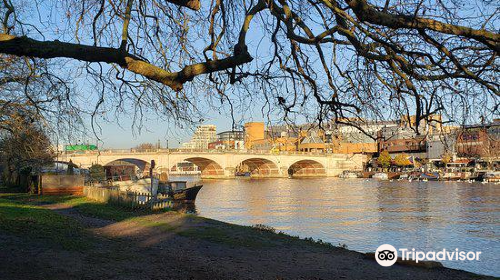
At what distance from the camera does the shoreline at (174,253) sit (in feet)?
30.0

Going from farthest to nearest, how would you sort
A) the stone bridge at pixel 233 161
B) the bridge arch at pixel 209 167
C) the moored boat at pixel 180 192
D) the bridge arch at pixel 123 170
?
the bridge arch at pixel 209 167 → the stone bridge at pixel 233 161 → the bridge arch at pixel 123 170 → the moored boat at pixel 180 192

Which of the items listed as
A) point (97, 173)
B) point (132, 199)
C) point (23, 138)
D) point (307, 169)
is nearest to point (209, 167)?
→ point (307, 169)

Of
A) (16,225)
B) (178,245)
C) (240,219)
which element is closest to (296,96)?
(178,245)

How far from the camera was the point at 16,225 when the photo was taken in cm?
1351

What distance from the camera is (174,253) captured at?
11203 mm

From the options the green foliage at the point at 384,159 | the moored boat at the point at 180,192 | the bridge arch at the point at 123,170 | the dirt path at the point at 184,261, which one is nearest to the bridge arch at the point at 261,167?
the bridge arch at the point at 123,170

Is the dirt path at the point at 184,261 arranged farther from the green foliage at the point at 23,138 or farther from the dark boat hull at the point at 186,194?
the dark boat hull at the point at 186,194

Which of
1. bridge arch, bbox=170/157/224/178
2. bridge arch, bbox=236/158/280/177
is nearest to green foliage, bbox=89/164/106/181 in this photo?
bridge arch, bbox=170/157/224/178

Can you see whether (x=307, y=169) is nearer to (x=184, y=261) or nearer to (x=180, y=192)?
(x=180, y=192)

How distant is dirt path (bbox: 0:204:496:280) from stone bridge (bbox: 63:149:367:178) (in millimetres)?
65103

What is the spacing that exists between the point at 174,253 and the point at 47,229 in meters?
4.33

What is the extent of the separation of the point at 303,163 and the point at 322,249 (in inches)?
3763

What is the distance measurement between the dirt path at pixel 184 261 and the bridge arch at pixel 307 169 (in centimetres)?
9193

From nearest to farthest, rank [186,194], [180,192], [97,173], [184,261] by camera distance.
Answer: [184,261], [180,192], [186,194], [97,173]
